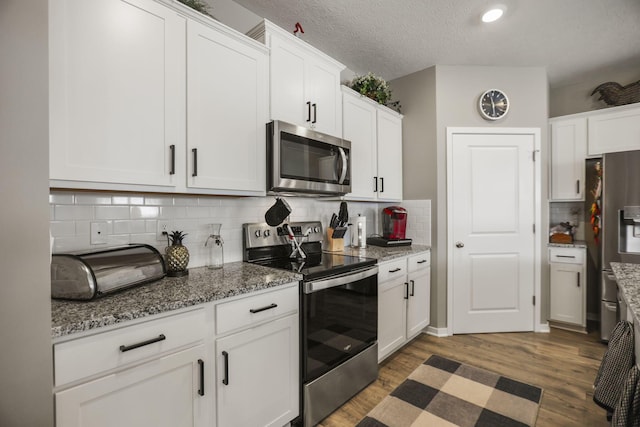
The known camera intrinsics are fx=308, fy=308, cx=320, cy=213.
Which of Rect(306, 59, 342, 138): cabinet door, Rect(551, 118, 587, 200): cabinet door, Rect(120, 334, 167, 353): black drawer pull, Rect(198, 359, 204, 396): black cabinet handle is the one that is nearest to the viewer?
Rect(120, 334, 167, 353): black drawer pull

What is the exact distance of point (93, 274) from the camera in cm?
116

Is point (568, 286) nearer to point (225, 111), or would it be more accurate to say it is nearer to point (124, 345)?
point (225, 111)

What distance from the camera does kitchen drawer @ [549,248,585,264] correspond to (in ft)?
10.2

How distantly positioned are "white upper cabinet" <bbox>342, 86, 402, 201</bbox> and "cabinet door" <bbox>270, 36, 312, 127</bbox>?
0.51 meters

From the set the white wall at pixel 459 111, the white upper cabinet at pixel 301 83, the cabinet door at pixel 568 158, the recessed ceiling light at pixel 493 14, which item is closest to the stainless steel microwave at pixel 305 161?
the white upper cabinet at pixel 301 83

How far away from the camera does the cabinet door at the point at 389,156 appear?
303cm

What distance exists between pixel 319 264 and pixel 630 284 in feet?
4.90

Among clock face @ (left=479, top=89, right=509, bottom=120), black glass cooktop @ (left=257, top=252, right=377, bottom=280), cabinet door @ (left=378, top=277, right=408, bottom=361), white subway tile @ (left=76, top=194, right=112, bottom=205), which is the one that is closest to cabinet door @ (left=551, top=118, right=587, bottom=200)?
clock face @ (left=479, top=89, right=509, bottom=120)

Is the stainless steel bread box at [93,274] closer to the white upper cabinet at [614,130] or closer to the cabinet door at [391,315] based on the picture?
the cabinet door at [391,315]

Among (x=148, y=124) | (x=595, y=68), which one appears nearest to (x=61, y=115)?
(x=148, y=124)

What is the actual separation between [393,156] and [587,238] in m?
2.44

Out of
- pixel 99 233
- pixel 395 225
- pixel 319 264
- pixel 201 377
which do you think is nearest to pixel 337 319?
pixel 319 264

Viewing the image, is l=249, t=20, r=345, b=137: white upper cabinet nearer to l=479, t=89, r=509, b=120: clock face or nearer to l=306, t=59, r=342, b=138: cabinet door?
l=306, t=59, r=342, b=138: cabinet door

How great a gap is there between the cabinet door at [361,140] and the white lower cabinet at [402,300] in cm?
72
